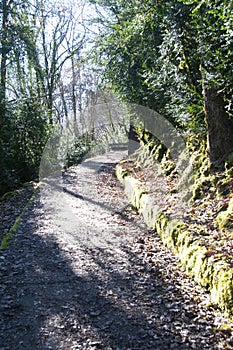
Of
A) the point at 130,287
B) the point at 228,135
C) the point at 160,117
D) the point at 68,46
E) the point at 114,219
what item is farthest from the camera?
the point at 68,46

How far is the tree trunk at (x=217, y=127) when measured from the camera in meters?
5.93

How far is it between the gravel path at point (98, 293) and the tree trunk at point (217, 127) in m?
1.83

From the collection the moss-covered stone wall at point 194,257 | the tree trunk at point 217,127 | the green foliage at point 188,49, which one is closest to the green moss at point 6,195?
the moss-covered stone wall at point 194,257

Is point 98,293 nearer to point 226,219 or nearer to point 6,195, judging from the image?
point 226,219

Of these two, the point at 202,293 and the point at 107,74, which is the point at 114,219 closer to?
the point at 202,293

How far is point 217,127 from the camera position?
19.8 feet

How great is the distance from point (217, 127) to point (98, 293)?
3507mm

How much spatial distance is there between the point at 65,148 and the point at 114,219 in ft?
39.0

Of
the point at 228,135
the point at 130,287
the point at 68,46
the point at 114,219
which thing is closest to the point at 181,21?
the point at 228,135

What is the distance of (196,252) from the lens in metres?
4.30

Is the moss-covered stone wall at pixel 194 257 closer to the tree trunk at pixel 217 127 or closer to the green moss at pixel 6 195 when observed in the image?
the tree trunk at pixel 217 127

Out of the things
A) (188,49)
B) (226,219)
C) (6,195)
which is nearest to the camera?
(226,219)

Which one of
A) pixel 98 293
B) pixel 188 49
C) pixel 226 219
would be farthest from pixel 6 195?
pixel 226 219

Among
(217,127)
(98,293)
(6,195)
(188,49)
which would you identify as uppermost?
(188,49)
